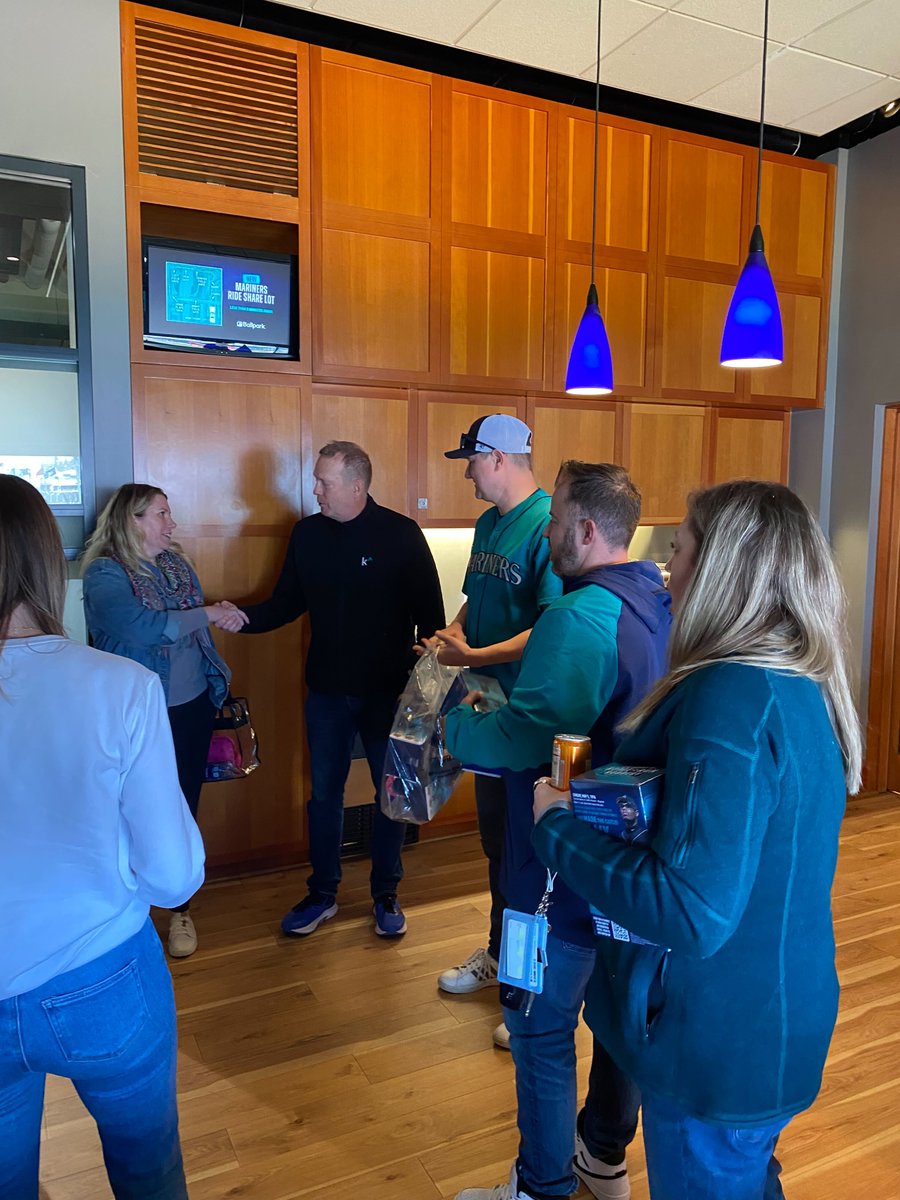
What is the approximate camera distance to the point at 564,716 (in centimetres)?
148

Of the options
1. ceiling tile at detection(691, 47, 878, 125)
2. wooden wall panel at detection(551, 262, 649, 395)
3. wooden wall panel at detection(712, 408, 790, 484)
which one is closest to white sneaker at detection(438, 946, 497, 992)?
wooden wall panel at detection(551, 262, 649, 395)

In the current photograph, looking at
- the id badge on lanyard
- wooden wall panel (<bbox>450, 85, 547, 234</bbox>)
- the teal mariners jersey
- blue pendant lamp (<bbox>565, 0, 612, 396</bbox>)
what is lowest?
the id badge on lanyard

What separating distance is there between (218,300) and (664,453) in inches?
87.4

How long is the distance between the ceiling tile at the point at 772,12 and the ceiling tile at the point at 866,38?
6cm

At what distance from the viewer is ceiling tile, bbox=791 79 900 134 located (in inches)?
151

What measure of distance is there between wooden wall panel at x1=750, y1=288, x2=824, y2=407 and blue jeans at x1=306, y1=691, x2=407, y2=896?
9.03ft

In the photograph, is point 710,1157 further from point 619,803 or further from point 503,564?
point 503,564

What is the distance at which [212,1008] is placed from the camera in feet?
8.36

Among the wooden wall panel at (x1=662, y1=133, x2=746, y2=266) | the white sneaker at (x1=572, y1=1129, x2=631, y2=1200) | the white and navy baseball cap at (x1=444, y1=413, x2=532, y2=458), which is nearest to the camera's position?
the white sneaker at (x1=572, y1=1129, x2=631, y2=1200)

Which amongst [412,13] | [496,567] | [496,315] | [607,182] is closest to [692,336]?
[607,182]

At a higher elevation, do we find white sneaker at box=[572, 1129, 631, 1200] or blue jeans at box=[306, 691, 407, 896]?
blue jeans at box=[306, 691, 407, 896]

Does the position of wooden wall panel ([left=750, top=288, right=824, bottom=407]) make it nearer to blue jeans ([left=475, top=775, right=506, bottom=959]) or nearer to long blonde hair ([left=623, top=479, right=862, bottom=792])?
blue jeans ([left=475, top=775, right=506, bottom=959])

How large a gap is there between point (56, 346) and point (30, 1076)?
101 inches

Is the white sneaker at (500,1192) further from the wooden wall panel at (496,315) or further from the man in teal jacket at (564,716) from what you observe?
the wooden wall panel at (496,315)
